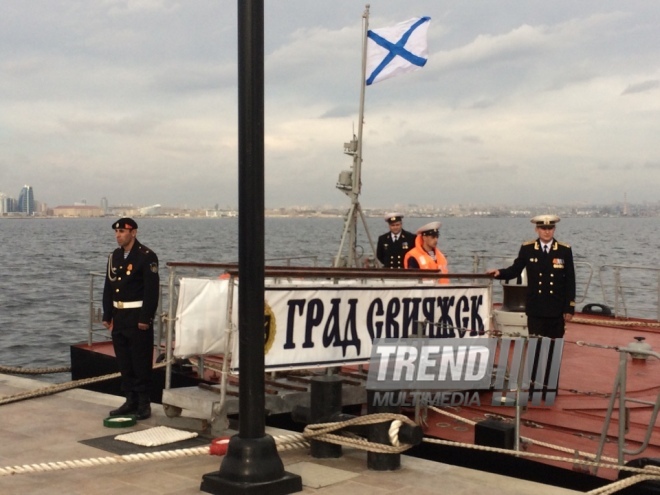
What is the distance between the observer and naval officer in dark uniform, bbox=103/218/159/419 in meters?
8.20

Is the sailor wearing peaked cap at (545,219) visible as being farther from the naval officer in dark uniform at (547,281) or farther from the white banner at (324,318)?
the white banner at (324,318)

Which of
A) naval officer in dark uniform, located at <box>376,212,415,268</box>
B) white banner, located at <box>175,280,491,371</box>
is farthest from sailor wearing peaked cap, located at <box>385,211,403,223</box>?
white banner, located at <box>175,280,491,371</box>

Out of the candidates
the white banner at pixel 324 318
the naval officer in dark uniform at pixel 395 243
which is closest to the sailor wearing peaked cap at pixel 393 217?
the naval officer in dark uniform at pixel 395 243

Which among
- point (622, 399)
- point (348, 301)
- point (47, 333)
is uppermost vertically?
point (348, 301)

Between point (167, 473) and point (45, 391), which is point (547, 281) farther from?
point (45, 391)

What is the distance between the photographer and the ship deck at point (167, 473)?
5.81m

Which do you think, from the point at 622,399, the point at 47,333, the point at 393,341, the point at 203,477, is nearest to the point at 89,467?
the point at 203,477

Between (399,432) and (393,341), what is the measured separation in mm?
1525

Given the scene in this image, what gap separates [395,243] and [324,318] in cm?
648

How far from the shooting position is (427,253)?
9.74 metres

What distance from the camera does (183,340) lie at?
292 inches

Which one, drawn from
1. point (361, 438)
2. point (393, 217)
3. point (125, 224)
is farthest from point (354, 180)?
point (361, 438)

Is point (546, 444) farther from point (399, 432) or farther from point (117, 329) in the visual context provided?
point (117, 329)

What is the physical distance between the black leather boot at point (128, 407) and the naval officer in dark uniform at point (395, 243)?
20.4ft
